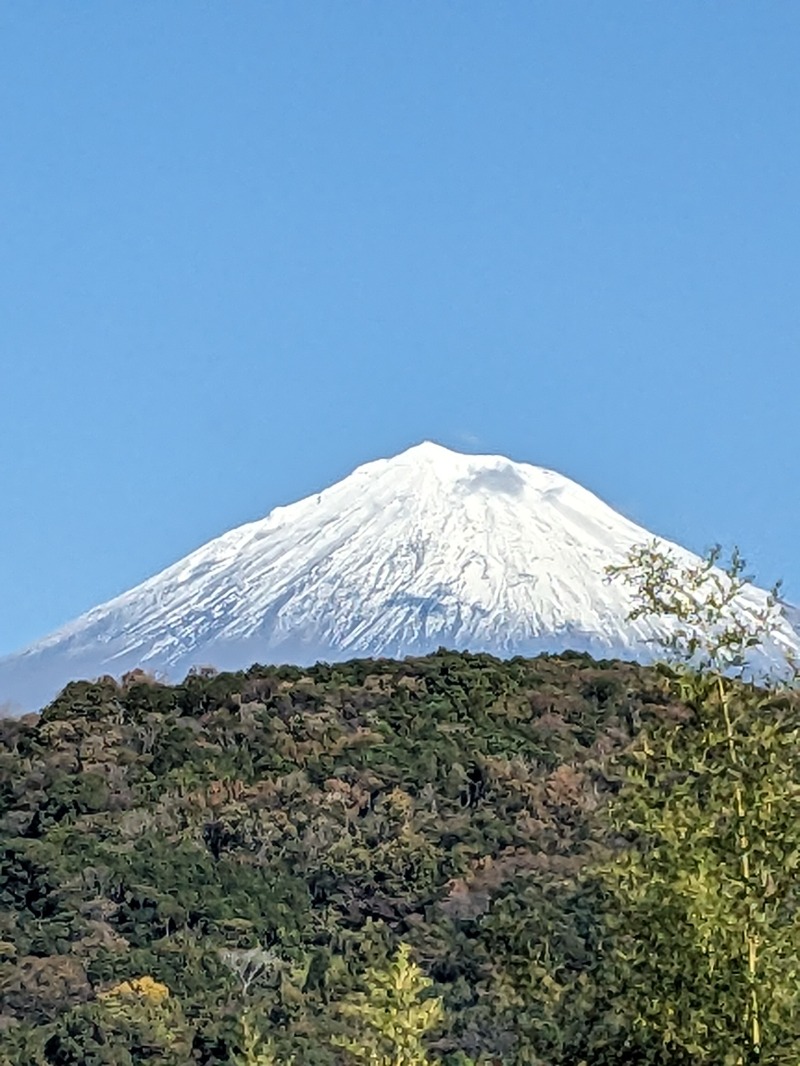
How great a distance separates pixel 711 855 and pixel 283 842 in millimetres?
45329

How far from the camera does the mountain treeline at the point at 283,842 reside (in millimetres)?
41156

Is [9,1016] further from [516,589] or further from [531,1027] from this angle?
[516,589]

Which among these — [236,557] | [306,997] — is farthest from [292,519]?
[306,997]

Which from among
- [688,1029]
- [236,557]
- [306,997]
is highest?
[236,557]

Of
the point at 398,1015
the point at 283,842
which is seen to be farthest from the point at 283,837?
the point at 398,1015

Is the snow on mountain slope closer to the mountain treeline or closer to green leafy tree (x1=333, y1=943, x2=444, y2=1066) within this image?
the mountain treeline

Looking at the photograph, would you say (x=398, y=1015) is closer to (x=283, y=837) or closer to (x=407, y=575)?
(x=283, y=837)

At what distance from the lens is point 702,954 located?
31.0ft

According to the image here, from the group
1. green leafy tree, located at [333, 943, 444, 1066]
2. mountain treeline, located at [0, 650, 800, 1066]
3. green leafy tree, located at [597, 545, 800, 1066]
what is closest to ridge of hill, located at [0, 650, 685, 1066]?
mountain treeline, located at [0, 650, 800, 1066]

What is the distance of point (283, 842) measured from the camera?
54375 mm

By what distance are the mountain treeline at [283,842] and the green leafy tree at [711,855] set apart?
15.5m

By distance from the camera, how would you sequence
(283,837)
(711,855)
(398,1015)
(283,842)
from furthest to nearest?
(283,837) → (283,842) → (398,1015) → (711,855)

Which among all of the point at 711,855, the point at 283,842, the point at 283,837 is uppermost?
the point at 283,837

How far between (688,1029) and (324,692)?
56.5 metres
